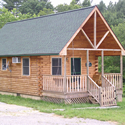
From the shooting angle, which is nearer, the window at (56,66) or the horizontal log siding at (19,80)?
the horizontal log siding at (19,80)

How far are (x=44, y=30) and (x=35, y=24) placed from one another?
1948 millimetres

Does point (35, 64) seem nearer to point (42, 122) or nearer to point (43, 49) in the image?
point (43, 49)

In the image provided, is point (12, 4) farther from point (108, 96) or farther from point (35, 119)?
point (35, 119)

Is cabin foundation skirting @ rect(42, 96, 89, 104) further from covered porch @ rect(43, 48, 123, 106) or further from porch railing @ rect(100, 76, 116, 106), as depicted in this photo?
porch railing @ rect(100, 76, 116, 106)

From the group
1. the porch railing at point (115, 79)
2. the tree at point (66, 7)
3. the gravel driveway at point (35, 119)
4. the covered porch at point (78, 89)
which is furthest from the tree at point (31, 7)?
the gravel driveway at point (35, 119)

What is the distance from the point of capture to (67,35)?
53.1 feet

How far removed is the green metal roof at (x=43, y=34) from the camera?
16.3m

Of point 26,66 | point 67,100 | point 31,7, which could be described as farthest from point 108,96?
point 31,7

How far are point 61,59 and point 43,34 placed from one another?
2177 mm

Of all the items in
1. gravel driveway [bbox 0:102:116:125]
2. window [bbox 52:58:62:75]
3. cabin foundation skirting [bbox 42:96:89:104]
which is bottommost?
gravel driveway [bbox 0:102:116:125]

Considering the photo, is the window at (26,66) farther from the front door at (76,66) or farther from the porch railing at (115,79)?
the porch railing at (115,79)

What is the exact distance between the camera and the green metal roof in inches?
642

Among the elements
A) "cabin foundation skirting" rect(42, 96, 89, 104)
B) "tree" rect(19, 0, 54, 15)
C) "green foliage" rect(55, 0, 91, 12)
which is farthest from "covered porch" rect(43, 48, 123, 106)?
"green foliage" rect(55, 0, 91, 12)

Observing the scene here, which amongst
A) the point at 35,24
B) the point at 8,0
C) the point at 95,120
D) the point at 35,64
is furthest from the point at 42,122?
the point at 8,0
